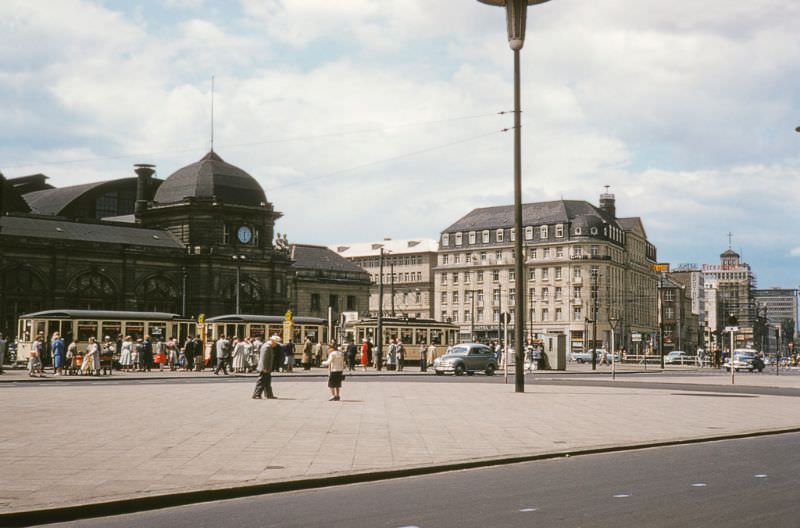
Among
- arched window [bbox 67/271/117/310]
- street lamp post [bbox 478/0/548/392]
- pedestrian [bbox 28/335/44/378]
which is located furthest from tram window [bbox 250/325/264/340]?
street lamp post [bbox 478/0/548/392]

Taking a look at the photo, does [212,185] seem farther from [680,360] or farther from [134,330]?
[680,360]

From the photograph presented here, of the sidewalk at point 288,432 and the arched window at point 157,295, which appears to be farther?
the arched window at point 157,295

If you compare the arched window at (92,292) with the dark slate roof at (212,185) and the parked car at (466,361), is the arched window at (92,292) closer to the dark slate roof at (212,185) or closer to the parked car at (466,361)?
the dark slate roof at (212,185)

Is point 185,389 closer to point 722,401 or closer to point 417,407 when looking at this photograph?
point 417,407

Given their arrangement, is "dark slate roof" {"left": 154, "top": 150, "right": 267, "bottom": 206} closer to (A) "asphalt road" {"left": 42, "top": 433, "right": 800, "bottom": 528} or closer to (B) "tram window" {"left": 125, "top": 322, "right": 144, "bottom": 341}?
(B) "tram window" {"left": 125, "top": 322, "right": 144, "bottom": 341}

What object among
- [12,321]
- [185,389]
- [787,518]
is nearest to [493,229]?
[12,321]

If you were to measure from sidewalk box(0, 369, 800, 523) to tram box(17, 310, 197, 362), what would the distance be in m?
22.7

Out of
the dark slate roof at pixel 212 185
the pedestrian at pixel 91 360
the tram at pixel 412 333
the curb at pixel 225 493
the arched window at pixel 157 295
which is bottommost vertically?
the curb at pixel 225 493

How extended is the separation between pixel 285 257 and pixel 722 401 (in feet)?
240

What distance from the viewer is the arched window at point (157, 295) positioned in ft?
276

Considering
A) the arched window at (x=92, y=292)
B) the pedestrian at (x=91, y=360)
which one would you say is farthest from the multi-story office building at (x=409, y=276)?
the pedestrian at (x=91, y=360)

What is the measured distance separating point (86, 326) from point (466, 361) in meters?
19.8

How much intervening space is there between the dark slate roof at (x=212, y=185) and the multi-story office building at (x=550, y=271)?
35746mm

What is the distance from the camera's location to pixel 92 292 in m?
80.7
